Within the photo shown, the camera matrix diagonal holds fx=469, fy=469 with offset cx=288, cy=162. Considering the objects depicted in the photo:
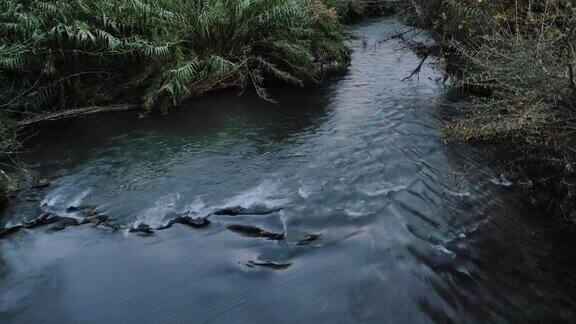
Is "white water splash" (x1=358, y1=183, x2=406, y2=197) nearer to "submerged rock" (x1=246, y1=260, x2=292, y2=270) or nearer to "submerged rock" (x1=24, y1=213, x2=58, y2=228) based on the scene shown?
"submerged rock" (x1=246, y1=260, x2=292, y2=270)

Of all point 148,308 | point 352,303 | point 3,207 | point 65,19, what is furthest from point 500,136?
point 65,19

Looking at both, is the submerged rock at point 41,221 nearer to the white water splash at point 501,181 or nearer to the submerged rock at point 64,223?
the submerged rock at point 64,223

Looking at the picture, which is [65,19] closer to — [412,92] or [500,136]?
[412,92]

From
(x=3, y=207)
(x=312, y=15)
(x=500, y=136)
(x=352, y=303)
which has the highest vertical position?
(x=312, y=15)

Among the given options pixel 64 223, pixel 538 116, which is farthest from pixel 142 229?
pixel 538 116

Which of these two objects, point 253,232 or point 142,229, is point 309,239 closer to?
point 253,232

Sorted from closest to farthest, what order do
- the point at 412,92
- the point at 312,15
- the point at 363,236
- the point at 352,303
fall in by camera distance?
Answer: the point at 352,303, the point at 363,236, the point at 412,92, the point at 312,15

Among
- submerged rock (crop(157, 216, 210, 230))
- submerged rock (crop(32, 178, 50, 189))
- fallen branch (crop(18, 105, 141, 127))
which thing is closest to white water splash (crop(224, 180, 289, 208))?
submerged rock (crop(157, 216, 210, 230))
